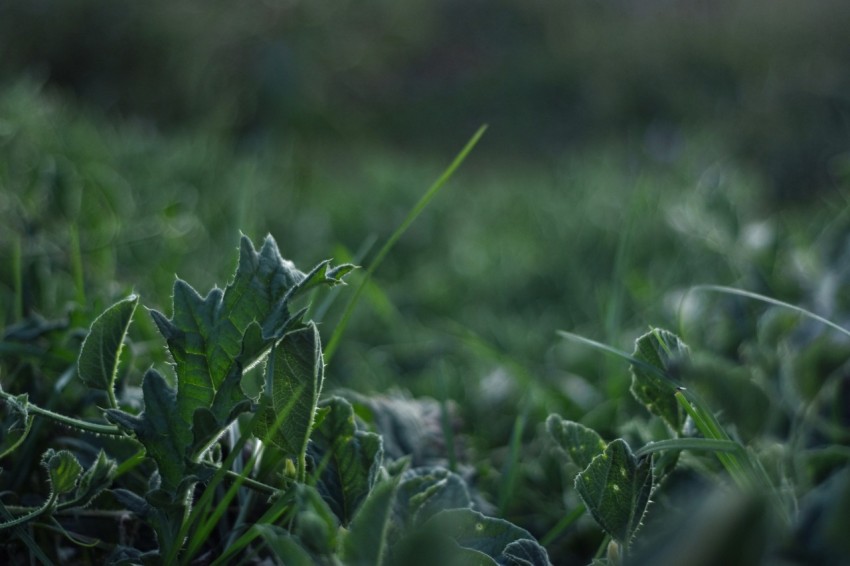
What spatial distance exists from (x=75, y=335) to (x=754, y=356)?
809mm

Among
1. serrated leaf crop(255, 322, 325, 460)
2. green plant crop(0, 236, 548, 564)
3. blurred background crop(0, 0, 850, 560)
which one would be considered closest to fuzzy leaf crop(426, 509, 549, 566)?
green plant crop(0, 236, 548, 564)

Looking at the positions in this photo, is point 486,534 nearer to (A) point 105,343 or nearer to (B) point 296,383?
(B) point 296,383

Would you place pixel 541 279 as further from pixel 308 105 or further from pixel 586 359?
pixel 308 105

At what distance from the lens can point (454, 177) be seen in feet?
15.1

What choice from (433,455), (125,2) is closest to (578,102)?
(125,2)

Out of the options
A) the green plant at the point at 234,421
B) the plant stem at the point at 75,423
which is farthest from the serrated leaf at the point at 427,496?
the plant stem at the point at 75,423

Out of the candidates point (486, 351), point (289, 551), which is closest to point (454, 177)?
point (486, 351)

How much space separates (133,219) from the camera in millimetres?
1683

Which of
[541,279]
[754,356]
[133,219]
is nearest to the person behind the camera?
[754,356]

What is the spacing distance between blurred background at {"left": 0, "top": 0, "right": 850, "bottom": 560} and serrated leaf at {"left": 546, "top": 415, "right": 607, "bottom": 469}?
20 centimetres

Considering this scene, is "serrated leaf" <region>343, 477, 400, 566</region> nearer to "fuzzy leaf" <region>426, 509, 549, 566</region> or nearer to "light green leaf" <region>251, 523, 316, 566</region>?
"light green leaf" <region>251, 523, 316, 566</region>

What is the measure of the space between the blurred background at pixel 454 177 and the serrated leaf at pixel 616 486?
29 centimetres

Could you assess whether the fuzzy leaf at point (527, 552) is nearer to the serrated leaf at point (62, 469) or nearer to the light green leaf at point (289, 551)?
the light green leaf at point (289, 551)

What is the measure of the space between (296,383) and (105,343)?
0.16m
